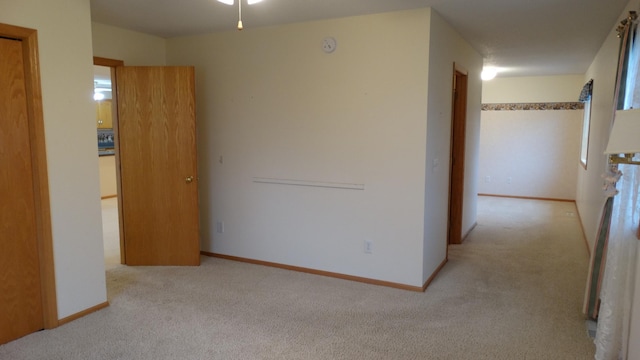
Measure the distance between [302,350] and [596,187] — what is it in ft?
10.8

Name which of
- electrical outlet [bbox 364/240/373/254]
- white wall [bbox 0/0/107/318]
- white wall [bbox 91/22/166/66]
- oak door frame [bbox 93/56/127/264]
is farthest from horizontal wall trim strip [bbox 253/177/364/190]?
white wall [bbox 91/22/166/66]

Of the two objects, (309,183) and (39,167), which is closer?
(39,167)

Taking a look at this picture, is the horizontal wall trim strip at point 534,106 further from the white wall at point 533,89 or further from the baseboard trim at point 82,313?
the baseboard trim at point 82,313

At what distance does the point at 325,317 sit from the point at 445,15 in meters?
2.53

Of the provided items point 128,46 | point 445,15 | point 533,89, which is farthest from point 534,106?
point 128,46

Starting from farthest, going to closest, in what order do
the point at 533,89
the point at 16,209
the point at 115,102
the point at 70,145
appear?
the point at 533,89 → the point at 115,102 → the point at 70,145 → the point at 16,209

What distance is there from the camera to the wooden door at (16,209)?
2.76m

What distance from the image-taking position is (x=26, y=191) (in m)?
2.89

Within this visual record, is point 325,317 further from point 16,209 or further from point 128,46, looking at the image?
point 128,46

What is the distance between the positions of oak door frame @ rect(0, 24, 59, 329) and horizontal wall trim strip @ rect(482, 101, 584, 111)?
7.71 meters

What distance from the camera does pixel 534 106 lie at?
8242 millimetres

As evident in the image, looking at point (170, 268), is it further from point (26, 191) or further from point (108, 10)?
point (108, 10)

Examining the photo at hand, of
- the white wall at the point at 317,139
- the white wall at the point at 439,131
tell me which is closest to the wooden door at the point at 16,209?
the white wall at the point at 317,139

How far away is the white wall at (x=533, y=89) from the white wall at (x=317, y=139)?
571cm
